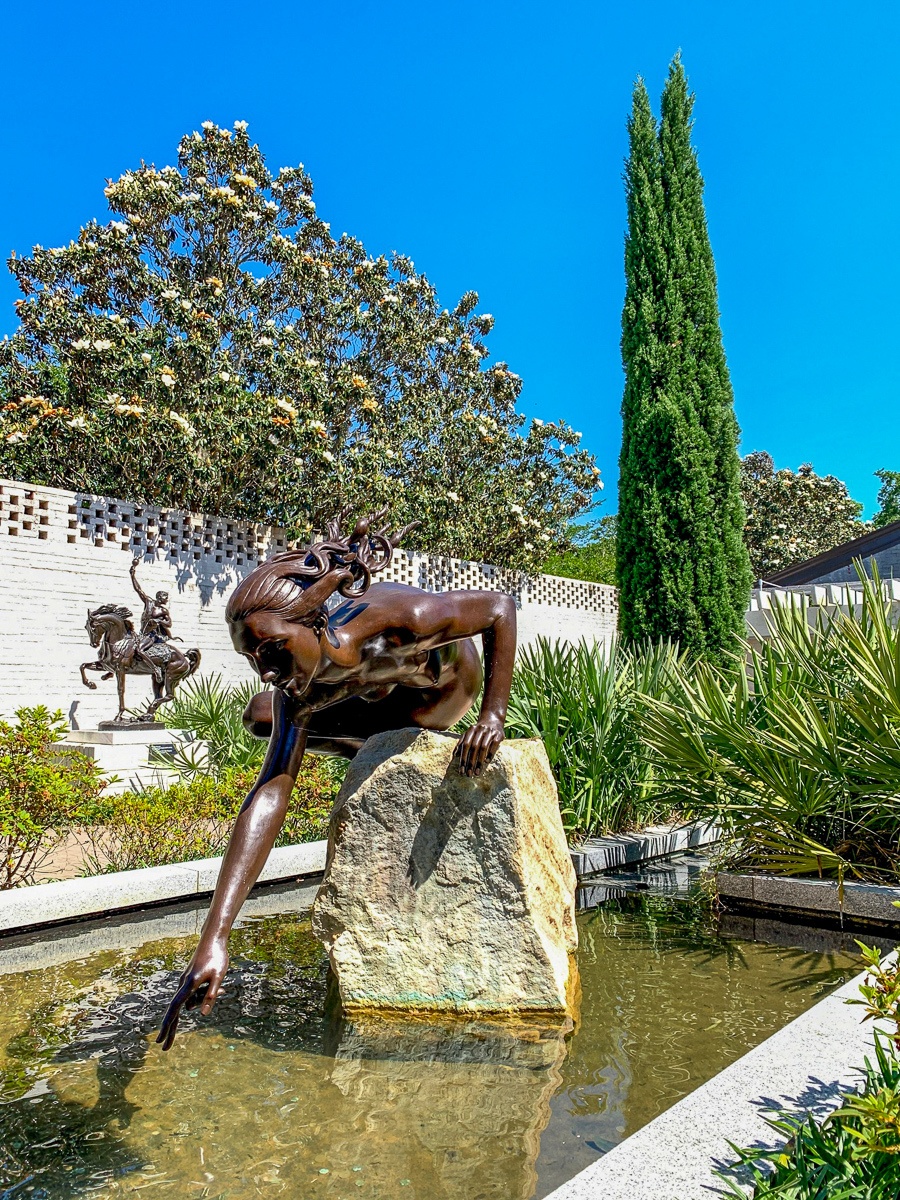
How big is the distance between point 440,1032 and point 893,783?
2.57 m

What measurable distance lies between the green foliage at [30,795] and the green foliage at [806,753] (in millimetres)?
3443

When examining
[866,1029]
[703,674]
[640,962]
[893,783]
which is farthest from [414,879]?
[703,674]

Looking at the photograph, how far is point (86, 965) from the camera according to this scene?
384 cm

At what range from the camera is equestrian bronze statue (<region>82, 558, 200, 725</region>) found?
10445 mm

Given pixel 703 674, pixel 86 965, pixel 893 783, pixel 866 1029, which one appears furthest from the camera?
pixel 703 674

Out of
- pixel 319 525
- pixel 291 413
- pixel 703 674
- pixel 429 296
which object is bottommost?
pixel 703 674

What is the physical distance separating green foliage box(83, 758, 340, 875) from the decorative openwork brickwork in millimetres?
4947

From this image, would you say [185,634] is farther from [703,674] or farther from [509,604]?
[509,604]

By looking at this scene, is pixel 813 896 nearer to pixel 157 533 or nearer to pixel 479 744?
pixel 479 744

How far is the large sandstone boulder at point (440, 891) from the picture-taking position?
3.28 meters

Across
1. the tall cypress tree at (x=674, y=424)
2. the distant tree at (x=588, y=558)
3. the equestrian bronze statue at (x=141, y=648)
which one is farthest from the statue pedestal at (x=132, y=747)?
the distant tree at (x=588, y=558)

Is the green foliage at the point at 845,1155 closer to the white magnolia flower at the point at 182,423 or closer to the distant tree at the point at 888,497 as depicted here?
the white magnolia flower at the point at 182,423

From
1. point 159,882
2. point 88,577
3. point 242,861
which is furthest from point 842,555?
point 242,861

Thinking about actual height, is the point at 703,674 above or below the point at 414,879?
above
